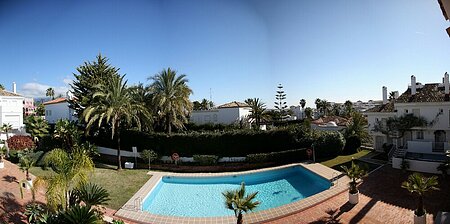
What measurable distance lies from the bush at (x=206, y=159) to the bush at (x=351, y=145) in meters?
12.9

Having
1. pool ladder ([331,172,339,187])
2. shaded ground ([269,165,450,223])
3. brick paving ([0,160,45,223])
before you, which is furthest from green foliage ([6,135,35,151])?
pool ladder ([331,172,339,187])

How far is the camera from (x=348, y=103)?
71.9 m

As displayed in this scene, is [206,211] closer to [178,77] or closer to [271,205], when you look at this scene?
[271,205]

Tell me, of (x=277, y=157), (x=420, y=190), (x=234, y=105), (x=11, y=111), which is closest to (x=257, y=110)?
(x=234, y=105)

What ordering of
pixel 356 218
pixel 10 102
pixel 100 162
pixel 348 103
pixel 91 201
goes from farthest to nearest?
1. pixel 348 103
2. pixel 10 102
3. pixel 100 162
4. pixel 356 218
5. pixel 91 201

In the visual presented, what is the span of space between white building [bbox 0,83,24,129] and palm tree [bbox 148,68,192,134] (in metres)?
19.1

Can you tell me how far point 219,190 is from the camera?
1639 centimetres

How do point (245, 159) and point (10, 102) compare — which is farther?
point (10, 102)

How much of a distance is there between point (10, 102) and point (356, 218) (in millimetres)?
38615

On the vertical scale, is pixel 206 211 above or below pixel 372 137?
below

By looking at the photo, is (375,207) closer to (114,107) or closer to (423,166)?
(423,166)

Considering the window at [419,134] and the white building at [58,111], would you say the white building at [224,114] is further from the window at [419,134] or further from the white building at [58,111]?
the white building at [58,111]

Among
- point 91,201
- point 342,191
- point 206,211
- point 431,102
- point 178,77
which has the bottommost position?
point 206,211

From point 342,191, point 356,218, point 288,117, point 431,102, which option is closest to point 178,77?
point 342,191
